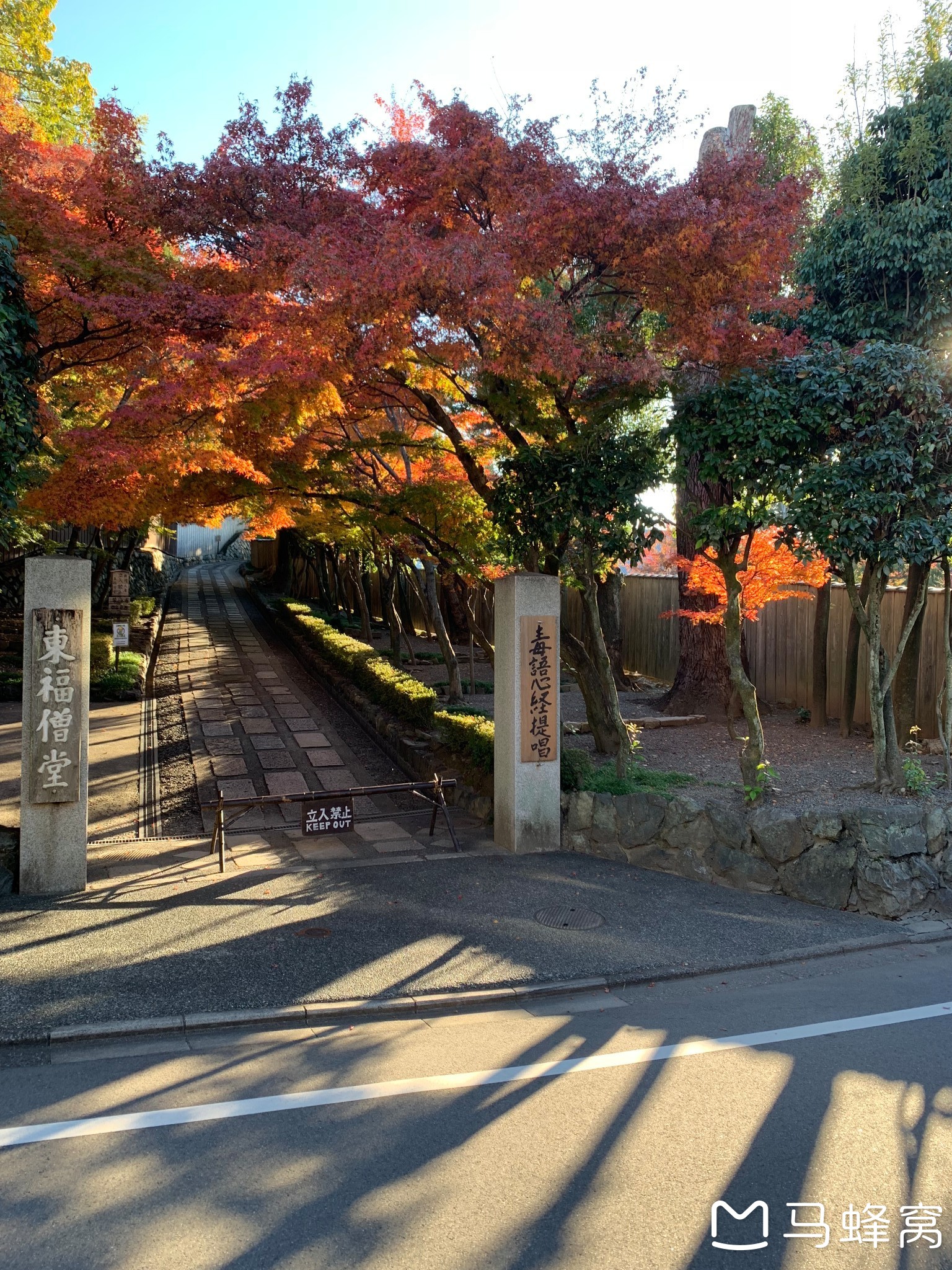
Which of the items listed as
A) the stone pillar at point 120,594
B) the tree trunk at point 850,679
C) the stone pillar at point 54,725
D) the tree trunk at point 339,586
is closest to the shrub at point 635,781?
the tree trunk at point 850,679

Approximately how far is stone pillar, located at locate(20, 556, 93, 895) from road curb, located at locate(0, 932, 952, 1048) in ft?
9.40

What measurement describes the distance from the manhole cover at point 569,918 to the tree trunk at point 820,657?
7610 mm

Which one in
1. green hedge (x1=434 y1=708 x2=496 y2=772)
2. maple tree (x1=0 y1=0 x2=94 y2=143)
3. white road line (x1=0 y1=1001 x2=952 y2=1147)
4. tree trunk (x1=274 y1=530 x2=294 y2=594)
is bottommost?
white road line (x1=0 y1=1001 x2=952 y2=1147)

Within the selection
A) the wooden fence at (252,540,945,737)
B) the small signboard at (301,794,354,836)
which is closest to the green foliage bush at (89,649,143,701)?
the wooden fence at (252,540,945,737)

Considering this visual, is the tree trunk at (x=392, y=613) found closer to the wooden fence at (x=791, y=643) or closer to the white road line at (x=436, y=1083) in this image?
the wooden fence at (x=791, y=643)

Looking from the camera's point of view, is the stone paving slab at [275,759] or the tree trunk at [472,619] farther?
the tree trunk at [472,619]

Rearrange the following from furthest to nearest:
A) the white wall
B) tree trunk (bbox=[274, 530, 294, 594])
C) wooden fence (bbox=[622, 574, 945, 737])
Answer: the white wall
tree trunk (bbox=[274, 530, 294, 594])
wooden fence (bbox=[622, 574, 945, 737])

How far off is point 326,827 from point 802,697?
9224 mm

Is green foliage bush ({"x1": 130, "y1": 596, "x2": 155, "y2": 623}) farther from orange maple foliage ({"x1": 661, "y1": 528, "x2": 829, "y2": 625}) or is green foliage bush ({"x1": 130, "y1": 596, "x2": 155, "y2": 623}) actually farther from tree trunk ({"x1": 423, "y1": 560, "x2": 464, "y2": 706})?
orange maple foliage ({"x1": 661, "y1": 528, "x2": 829, "y2": 625})

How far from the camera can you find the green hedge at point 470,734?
38.2ft

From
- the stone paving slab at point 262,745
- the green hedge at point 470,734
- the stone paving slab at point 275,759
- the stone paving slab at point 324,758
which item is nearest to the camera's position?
the stone paving slab at point 262,745

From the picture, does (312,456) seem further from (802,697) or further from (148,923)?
(802,697)

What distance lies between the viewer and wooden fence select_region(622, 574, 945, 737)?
13.0 metres

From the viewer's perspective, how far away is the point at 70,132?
1858 cm
